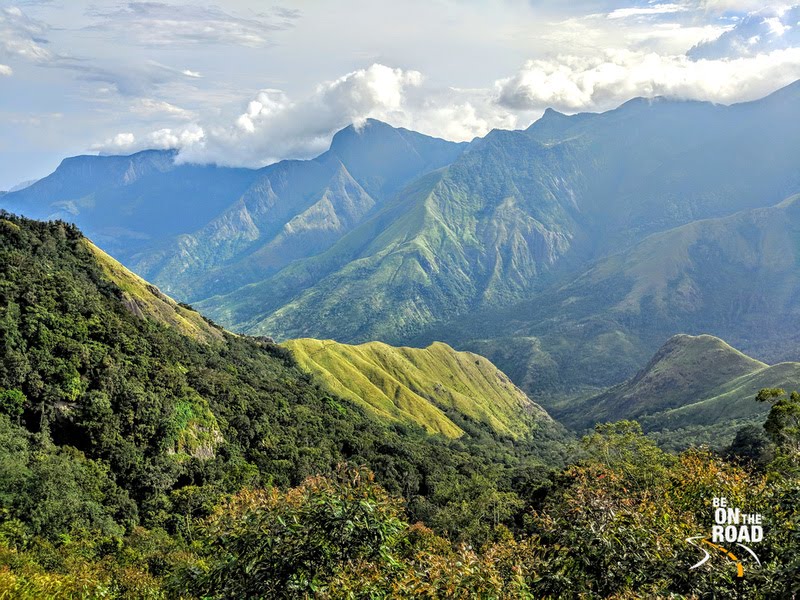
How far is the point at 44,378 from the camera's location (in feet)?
293

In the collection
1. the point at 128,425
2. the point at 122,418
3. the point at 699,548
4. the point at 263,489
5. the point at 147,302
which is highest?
the point at 147,302

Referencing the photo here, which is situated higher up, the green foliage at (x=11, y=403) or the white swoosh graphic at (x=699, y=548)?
the green foliage at (x=11, y=403)

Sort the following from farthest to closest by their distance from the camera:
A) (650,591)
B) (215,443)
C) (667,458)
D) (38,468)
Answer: (215,443) < (667,458) < (38,468) < (650,591)

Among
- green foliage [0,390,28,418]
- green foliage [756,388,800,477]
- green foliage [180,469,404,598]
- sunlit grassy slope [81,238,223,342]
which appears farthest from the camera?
sunlit grassy slope [81,238,223,342]

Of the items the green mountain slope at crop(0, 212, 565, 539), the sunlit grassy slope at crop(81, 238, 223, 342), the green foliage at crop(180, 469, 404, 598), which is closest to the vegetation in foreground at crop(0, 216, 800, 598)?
→ the green foliage at crop(180, 469, 404, 598)

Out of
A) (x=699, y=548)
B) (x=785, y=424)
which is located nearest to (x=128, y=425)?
(x=699, y=548)

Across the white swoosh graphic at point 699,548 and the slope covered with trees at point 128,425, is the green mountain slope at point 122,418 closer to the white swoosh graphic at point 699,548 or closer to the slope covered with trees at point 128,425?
the slope covered with trees at point 128,425

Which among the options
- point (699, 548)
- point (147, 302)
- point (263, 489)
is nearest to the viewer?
point (699, 548)

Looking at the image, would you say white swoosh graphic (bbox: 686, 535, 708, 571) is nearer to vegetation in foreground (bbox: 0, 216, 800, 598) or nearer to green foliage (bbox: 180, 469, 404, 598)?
vegetation in foreground (bbox: 0, 216, 800, 598)

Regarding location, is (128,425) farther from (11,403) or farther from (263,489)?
(263,489)

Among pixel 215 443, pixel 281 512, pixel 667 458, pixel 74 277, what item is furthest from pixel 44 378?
pixel 667 458

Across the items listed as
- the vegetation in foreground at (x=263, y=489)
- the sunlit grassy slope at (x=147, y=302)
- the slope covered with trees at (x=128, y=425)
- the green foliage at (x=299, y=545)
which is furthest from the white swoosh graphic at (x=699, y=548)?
the sunlit grassy slope at (x=147, y=302)

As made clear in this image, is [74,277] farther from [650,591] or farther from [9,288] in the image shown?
[650,591]

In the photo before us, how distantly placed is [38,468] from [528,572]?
7403 centimetres
